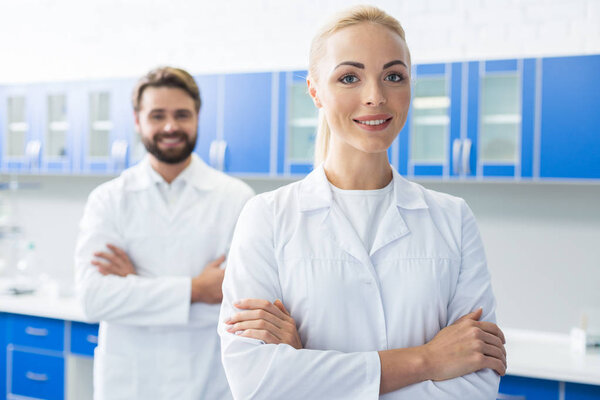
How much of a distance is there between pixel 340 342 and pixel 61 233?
3.74 metres

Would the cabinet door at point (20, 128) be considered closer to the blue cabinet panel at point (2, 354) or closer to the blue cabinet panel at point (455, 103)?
the blue cabinet panel at point (2, 354)

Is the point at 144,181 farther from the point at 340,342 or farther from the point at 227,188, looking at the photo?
the point at 340,342

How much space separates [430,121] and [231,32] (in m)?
1.59

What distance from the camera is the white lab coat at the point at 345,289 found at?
1276 millimetres

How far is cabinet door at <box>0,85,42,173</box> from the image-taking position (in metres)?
4.12

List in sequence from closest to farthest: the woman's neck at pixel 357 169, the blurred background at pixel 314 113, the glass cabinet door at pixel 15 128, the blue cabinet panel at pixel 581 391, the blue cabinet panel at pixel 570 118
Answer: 1. the woman's neck at pixel 357 169
2. the blue cabinet panel at pixel 581 391
3. the blue cabinet panel at pixel 570 118
4. the blurred background at pixel 314 113
5. the glass cabinet door at pixel 15 128

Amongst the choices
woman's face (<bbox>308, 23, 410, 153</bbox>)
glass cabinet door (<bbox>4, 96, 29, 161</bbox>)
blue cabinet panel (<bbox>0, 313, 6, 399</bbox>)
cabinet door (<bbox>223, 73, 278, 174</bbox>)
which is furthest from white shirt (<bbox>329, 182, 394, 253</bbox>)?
glass cabinet door (<bbox>4, 96, 29, 161</bbox>)

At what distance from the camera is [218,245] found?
228cm

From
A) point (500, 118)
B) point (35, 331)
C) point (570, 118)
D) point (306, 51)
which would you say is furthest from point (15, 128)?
point (570, 118)

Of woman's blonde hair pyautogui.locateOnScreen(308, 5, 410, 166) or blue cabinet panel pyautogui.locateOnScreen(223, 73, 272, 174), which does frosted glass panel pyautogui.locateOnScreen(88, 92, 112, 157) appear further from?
woman's blonde hair pyautogui.locateOnScreen(308, 5, 410, 166)

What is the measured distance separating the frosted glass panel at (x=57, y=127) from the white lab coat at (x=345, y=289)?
2990mm

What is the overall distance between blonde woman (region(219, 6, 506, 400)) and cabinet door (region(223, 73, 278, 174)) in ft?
6.63

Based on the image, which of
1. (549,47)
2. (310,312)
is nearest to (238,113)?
(549,47)

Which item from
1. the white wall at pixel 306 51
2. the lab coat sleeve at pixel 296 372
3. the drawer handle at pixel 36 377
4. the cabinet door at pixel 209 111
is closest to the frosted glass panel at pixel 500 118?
the white wall at pixel 306 51
